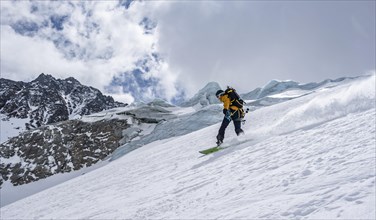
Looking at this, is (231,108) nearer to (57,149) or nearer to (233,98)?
(233,98)

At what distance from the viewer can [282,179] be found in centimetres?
618

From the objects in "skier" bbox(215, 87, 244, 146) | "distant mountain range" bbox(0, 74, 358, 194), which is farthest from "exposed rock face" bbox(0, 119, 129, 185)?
"skier" bbox(215, 87, 244, 146)

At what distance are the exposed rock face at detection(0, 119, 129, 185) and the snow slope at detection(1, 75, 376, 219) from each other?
53.2 meters

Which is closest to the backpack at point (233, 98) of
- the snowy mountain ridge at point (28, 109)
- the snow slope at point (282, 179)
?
the snow slope at point (282, 179)

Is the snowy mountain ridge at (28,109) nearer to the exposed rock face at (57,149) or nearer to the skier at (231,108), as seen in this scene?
the exposed rock face at (57,149)

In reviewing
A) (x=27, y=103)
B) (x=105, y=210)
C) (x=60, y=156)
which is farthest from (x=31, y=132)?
(x=27, y=103)

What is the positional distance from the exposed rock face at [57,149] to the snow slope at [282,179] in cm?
5319

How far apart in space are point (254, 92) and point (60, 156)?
61780mm

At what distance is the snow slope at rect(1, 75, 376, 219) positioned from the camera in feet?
15.1

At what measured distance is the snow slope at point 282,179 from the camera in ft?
15.1

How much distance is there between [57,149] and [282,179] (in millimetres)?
67240

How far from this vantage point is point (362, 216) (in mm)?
3701

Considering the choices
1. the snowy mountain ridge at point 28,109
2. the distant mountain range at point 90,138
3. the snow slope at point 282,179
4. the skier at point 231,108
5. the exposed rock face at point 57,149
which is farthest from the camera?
the snowy mountain ridge at point 28,109

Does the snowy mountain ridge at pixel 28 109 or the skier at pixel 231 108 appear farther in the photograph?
the snowy mountain ridge at pixel 28 109
